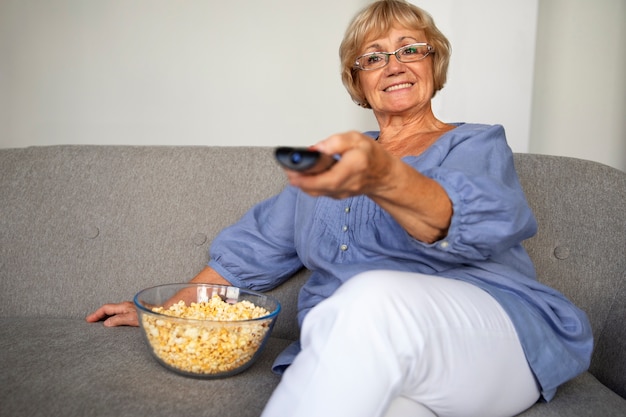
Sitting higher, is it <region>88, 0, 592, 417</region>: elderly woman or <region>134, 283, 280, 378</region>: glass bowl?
<region>88, 0, 592, 417</region>: elderly woman

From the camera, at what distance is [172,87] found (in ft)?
9.80

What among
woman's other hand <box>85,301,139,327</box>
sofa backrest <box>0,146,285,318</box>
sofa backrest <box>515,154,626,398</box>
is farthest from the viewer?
sofa backrest <box>0,146,285,318</box>

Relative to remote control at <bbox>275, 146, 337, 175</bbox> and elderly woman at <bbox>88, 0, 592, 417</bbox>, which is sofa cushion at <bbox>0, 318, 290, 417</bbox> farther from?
remote control at <bbox>275, 146, 337, 175</bbox>

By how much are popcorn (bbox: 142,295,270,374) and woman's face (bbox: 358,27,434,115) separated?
24.7 inches

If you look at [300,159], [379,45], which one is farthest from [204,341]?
[379,45]

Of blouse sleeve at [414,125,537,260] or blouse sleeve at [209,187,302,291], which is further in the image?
blouse sleeve at [209,187,302,291]

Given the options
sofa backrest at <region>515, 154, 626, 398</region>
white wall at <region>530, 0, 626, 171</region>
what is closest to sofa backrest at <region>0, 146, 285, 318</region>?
sofa backrest at <region>515, 154, 626, 398</region>

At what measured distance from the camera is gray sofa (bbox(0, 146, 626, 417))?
130cm

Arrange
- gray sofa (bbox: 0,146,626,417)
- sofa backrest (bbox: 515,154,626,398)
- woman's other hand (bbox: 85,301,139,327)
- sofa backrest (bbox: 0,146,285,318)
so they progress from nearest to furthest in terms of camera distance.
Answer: gray sofa (bbox: 0,146,626,417), sofa backrest (bbox: 515,154,626,398), woman's other hand (bbox: 85,301,139,327), sofa backrest (bbox: 0,146,285,318)

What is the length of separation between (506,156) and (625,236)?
0.47m

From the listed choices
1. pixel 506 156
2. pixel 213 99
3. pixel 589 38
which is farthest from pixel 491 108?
pixel 213 99

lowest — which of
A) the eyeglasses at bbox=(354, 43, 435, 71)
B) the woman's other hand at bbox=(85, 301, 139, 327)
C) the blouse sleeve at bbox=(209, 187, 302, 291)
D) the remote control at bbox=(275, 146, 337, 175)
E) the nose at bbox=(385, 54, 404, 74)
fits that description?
the woman's other hand at bbox=(85, 301, 139, 327)

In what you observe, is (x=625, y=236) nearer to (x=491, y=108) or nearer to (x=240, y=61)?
(x=491, y=108)

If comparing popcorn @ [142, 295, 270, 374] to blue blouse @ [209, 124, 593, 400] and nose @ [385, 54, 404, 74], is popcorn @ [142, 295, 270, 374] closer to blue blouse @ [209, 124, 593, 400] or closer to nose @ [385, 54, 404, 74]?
blue blouse @ [209, 124, 593, 400]
